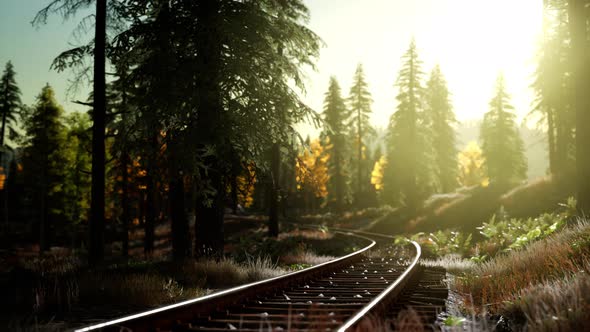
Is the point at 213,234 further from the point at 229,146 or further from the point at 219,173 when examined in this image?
the point at 229,146

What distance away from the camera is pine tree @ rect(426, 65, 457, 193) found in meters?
53.6

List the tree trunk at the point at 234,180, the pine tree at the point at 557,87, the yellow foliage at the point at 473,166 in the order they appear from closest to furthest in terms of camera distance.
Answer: the tree trunk at the point at 234,180, the pine tree at the point at 557,87, the yellow foliage at the point at 473,166

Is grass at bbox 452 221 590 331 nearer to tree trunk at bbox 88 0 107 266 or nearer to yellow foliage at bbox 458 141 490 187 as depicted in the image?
tree trunk at bbox 88 0 107 266

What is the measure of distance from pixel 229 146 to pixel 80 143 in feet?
123

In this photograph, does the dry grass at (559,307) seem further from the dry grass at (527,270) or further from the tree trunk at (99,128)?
the tree trunk at (99,128)

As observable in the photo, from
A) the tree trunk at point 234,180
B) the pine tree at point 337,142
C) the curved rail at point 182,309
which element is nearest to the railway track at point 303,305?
the curved rail at point 182,309

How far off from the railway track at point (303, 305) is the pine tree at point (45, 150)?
3675 cm

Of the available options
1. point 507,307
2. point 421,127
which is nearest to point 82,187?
point 421,127

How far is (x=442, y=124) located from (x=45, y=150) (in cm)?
4130

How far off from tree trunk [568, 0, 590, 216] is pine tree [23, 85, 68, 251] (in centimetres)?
3839

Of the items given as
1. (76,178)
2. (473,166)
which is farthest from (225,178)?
(473,166)

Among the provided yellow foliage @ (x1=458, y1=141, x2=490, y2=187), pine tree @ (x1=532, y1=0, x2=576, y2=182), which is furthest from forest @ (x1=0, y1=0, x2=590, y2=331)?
yellow foliage @ (x1=458, y1=141, x2=490, y2=187)

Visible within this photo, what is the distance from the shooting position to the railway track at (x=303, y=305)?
4.35 m

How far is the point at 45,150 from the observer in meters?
40.1
